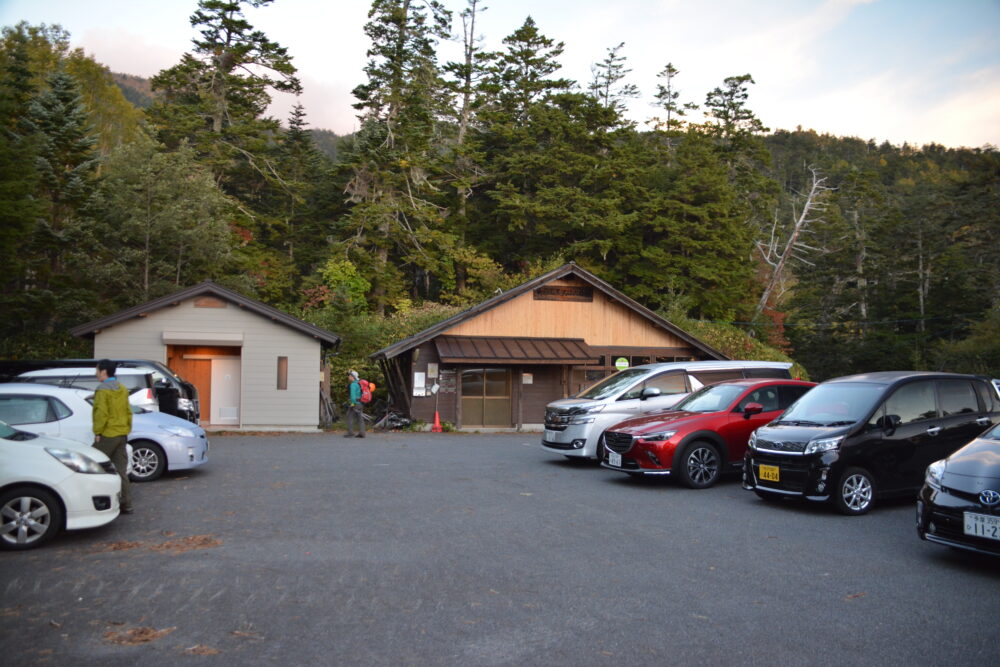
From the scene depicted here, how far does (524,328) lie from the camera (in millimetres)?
26469

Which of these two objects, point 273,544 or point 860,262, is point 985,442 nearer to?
point 273,544

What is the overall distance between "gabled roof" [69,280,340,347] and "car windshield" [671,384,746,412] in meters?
13.8

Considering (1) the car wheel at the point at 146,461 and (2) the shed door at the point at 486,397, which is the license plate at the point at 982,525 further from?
(2) the shed door at the point at 486,397

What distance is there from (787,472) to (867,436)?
106 cm

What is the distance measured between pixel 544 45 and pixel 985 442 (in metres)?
45.0

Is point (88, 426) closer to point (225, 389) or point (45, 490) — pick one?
point (45, 490)

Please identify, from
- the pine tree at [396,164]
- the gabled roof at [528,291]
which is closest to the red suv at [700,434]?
the gabled roof at [528,291]

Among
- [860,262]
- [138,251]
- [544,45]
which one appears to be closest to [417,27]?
[544,45]

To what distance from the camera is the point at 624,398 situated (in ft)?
47.5

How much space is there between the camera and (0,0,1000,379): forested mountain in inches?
1142

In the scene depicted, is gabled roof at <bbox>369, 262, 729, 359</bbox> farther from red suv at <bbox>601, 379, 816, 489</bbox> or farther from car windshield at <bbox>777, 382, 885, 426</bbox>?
car windshield at <bbox>777, 382, 885, 426</bbox>

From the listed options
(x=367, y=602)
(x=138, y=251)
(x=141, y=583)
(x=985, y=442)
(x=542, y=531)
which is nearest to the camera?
(x=367, y=602)

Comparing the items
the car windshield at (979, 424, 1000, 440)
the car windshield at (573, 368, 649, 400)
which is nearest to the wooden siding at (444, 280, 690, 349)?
the car windshield at (573, 368, 649, 400)

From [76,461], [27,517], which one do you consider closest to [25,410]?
[76,461]
